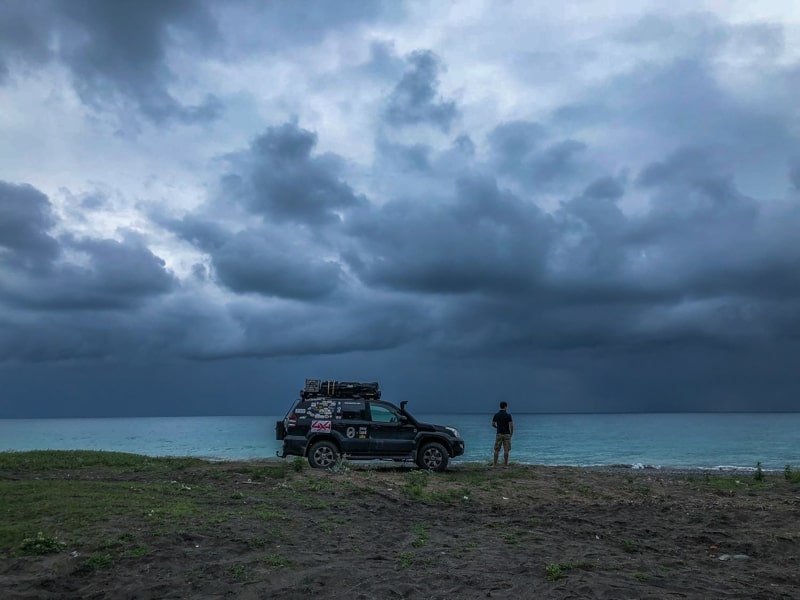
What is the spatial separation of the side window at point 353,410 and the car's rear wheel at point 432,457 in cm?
200

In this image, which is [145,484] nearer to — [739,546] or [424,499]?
[424,499]

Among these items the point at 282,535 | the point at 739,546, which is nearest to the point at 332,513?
the point at 282,535

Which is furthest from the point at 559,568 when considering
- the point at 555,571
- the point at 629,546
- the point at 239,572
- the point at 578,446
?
the point at 578,446

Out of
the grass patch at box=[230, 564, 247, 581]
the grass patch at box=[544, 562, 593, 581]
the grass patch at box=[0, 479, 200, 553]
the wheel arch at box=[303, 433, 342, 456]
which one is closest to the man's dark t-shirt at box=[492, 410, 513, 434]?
the wheel arch at box=[303, 433, 342, 456]

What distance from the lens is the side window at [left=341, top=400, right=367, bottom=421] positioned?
734 inches

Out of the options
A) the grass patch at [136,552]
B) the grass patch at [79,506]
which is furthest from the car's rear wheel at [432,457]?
the grass patch at [136,552]

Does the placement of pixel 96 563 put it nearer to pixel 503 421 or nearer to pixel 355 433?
pixel 355 433

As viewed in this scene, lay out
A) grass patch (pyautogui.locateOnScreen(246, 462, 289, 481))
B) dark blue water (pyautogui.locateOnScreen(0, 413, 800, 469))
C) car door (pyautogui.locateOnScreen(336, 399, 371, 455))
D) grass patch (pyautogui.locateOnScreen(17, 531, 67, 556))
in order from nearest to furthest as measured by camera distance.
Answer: grass patch (pyautogui.locateOnScreen(17, 531, 67, 556)) < grass patch (pyautogui.locateOnScreen(246, 462, 289, 481)) < car door (pyautogui.locateOnScreen(336, 399, 371, 455)) < dark blue water (pyautogui.locateOnScreen(0, 413, 800, 469))

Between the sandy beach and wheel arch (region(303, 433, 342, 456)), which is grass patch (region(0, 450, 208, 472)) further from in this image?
wheel arch (region(303, 433, 342, 456))

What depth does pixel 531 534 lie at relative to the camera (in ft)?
31.2

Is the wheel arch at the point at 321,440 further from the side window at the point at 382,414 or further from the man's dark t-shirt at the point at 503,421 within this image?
the man's dark t-shirt at the point at 503,421

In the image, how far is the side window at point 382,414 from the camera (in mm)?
18781

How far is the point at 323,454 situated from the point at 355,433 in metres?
1.09

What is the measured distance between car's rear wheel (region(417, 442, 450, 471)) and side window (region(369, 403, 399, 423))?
1210mm
